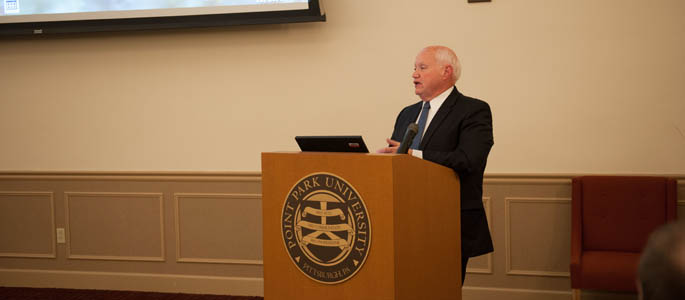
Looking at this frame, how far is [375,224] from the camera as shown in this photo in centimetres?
214

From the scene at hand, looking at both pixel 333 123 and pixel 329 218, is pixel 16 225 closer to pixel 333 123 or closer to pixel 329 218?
pixel 333 123

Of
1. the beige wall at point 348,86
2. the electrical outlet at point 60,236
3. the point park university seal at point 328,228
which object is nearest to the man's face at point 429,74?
the point park university seal at point 328,228

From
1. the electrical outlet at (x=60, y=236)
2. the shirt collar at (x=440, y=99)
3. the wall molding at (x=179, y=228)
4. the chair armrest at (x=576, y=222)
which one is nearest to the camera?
the shirt collar at (x=440, y=99)

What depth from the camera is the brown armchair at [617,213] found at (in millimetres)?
3838

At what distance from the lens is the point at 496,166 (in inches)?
169

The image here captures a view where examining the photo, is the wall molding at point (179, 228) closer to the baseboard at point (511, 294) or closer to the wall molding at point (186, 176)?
the wall molding at point (186, 176)

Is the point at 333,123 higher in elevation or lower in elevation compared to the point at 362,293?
higher

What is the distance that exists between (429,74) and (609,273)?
1.61 m

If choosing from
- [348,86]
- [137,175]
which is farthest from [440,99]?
[137,175]

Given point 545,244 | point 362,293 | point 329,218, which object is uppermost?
point 329,218

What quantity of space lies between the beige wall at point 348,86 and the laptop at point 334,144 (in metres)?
2.12

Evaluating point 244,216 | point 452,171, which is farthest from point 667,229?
point 244,216

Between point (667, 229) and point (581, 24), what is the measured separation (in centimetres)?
362

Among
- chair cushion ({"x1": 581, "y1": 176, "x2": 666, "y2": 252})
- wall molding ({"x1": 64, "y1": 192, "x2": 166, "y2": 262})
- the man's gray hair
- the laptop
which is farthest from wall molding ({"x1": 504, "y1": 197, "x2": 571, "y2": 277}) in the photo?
wall molding ({"x1": 64, "y1": 192, "x2": 166, "y2": 262})
